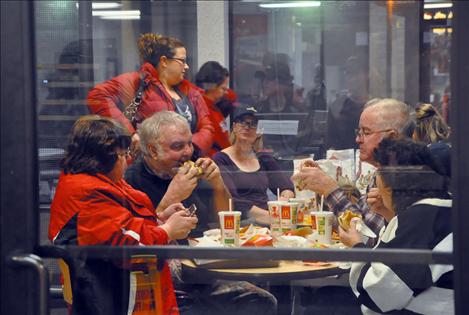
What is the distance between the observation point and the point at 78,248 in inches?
70.2

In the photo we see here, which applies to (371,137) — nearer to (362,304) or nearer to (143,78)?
(143,78)

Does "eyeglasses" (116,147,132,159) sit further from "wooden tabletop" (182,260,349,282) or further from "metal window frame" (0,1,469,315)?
"metal window frame" (0,1,469,315)

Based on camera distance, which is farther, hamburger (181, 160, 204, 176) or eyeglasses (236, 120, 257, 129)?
eyeglasses (236, 120, 257, 129)

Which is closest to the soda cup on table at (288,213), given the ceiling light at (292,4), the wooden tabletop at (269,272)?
the wooden tabletop at (269,272)

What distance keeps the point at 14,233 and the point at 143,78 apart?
82.9 inches

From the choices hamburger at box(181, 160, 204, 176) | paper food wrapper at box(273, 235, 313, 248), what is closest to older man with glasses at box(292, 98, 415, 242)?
paper food wrapper at box(273, 235, 313, 248)

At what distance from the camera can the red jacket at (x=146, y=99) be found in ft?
8.02

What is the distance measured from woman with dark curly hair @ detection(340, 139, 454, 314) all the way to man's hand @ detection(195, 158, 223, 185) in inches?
37.6

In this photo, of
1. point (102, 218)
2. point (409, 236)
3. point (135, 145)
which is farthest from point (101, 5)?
point (409, 236)

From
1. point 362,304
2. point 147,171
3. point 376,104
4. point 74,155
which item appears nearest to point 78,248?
point 74,155

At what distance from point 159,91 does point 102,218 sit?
162cm

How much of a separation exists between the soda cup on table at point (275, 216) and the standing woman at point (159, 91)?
46 centimetres

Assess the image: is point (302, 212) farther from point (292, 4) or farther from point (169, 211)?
point (292, 4)

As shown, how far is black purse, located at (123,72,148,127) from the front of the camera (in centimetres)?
290
